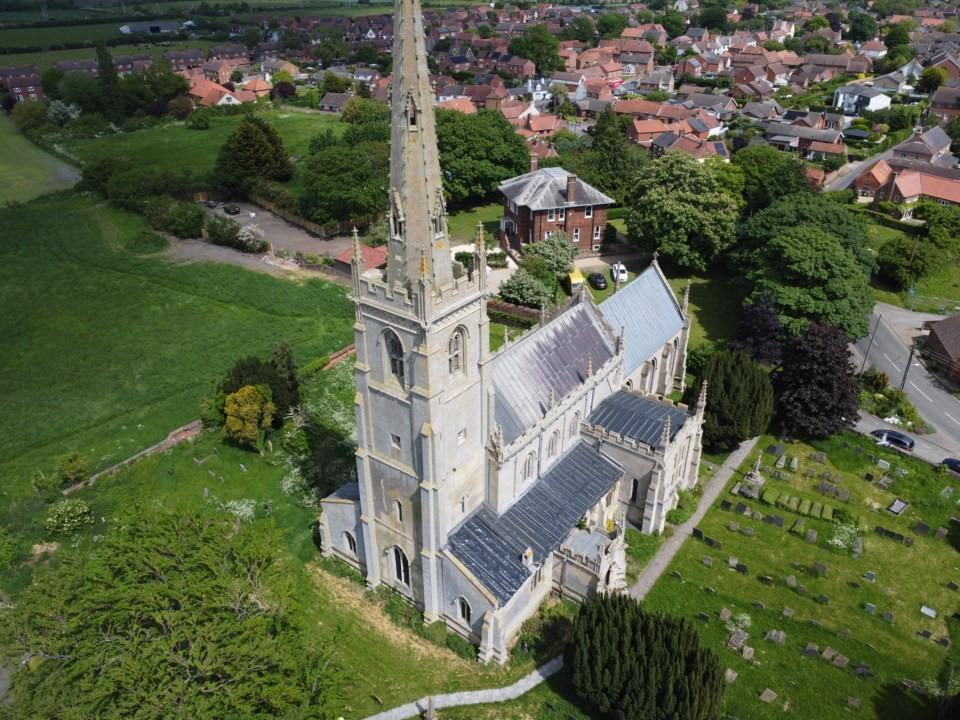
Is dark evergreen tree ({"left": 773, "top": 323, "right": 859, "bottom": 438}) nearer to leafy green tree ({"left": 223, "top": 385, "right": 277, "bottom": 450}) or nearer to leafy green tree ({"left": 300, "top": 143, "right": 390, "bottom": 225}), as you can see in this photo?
leafy green tree ({"left": 223, "top": 385, "right": 277, "bottom": 450})

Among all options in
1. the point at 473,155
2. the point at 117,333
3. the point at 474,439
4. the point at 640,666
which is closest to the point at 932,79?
the point at 473,155

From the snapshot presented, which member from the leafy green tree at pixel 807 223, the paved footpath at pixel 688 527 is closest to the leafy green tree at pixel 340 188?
the leafy green tree at pixel 807 223

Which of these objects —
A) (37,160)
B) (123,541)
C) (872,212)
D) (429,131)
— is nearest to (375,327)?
(429,131)

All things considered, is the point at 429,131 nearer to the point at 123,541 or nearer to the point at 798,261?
the point at 123,541

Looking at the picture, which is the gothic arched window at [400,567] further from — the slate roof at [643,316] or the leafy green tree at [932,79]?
the leafy green tree at [932,79]

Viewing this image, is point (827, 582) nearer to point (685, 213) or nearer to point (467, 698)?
point (467, 698)
